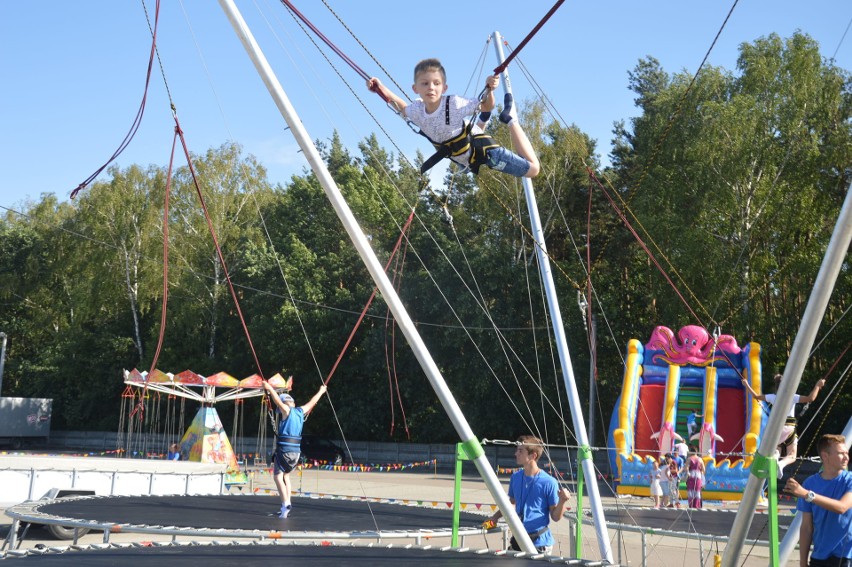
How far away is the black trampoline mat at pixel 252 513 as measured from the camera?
24.8 ft

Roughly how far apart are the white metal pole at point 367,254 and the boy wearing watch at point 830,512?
55.9 inches

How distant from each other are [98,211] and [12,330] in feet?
33.9

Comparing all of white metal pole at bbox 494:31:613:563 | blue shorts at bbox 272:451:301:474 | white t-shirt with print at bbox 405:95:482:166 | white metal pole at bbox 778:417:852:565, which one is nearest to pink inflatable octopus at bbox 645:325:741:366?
white metal pole at bbox 494:31:613:563

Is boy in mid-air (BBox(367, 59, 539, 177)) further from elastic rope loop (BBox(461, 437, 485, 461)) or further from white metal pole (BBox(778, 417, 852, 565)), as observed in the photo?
white metal pole (BBox(778, 417, 852, 565))

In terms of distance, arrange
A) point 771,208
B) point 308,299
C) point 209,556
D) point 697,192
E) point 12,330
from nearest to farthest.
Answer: point 209,556, point 771,208, point 697,192, point 308,299, point 12,330

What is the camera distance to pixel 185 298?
33938 millimetres

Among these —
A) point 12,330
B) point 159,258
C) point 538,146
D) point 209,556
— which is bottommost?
point 209,556

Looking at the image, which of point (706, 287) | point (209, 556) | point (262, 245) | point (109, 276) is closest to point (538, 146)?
point (706, 287)

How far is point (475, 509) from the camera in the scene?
14.2m

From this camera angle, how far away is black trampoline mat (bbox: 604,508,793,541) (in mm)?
8516

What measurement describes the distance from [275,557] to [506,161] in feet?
9.01

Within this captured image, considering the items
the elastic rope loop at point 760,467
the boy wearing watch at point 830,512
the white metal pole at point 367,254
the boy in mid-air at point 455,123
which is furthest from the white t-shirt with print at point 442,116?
the boy wearing watch at point 830,512

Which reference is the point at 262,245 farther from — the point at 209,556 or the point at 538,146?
the point at 209,556

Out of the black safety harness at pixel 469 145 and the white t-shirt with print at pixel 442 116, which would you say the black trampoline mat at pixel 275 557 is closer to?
the black safety harness at pixel 469 145
